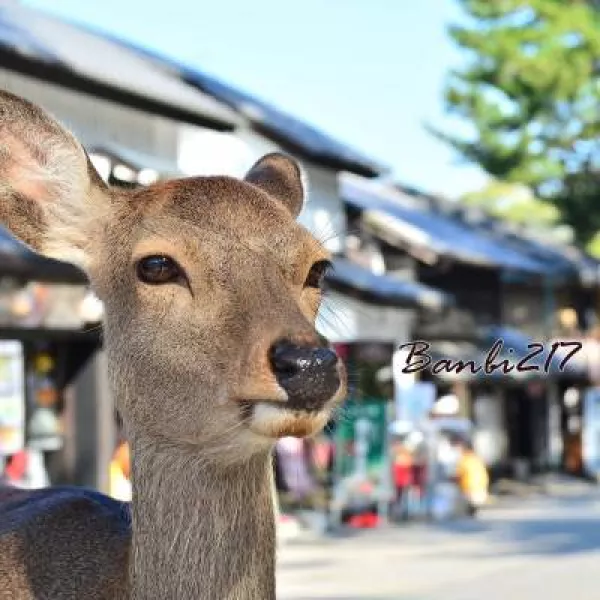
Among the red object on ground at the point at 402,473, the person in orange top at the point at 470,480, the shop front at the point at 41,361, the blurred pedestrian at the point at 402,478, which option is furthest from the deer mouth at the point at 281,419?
the person in orange top at the point at 470,480

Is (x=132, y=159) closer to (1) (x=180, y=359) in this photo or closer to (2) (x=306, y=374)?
(1) (x=180, y=359)

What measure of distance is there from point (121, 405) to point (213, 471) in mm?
331

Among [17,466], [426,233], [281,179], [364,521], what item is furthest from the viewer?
[426,233]

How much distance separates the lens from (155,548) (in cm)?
402

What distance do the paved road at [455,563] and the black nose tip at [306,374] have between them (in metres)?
10.7

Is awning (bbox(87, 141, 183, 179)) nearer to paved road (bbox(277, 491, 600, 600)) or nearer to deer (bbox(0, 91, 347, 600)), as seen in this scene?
paved road (bbox(277, 491, 600, 600))

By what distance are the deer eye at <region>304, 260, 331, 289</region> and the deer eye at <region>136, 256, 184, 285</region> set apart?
0.36 metres

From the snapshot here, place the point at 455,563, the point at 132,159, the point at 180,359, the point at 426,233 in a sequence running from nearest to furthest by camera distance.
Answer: the point at 180,359, the point at 455,563, the point at 132,159, the point at 426,233

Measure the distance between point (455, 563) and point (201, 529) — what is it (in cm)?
1374

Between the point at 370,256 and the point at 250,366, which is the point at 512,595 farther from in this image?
the point at 370,256

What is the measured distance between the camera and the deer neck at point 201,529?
397 centimetres

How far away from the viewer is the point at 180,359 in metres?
3.97

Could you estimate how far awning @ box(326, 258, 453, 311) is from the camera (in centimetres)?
2398

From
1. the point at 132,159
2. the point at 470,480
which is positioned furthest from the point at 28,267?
the point at 470,480
